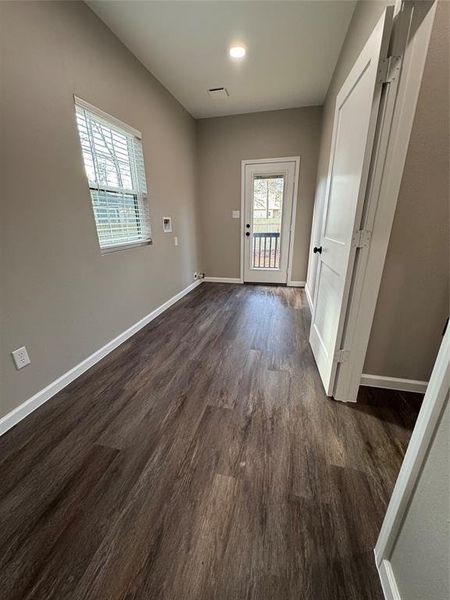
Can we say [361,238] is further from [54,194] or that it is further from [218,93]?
[218,93]

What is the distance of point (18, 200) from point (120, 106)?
1.46m

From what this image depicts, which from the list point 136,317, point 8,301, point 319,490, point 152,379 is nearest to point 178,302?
point 136,317

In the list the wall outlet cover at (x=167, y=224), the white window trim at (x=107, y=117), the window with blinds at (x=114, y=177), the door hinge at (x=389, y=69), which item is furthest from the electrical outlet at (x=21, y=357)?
the door hinge at (x=389, y=69)

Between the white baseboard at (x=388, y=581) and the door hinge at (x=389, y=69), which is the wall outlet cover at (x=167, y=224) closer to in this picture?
the door hinge at (x=389, y=69)

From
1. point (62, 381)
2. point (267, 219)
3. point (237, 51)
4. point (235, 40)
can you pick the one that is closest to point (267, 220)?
point (267, 219)

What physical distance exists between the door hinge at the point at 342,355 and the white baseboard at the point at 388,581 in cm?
97

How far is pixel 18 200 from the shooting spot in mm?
1481

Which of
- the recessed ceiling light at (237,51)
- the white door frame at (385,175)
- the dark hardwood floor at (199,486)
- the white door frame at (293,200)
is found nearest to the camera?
the dark hardwood floor at (199,486)

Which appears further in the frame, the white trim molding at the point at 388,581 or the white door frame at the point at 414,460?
the white trim molding at the point at 388,581

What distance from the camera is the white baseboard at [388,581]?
0.77 m

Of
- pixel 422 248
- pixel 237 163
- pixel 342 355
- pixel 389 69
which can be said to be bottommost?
pixel 342 355

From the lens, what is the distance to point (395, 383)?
1802 mm

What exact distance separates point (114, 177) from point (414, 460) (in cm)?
277

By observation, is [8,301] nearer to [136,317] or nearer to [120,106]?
[136,317]
